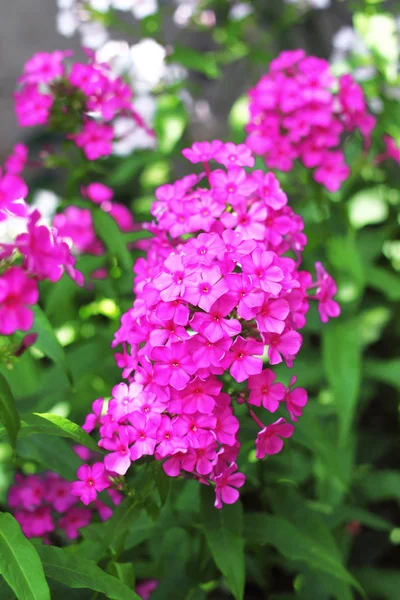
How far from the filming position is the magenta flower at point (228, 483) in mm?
1114

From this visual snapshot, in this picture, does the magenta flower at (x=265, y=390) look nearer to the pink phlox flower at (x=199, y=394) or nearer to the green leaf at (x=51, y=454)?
the pink phlox flower at (x=199, y=394)

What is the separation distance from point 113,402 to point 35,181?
3158 millimetres

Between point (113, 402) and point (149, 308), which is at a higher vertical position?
point (149, 308)

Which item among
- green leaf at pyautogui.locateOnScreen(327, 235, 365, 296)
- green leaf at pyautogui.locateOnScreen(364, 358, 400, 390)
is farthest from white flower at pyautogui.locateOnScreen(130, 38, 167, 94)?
green leaf at pyautogui.locateOnScreen(364, 358, 400, 390)

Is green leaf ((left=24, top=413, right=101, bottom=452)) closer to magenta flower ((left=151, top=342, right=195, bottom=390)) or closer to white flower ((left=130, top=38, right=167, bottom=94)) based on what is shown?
magenta flower ((left=151, top=342, right=195, bottom=390))

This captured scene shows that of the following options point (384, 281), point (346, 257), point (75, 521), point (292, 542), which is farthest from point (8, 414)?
point (384, 281)

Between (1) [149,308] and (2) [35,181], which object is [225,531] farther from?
(2) [35,181]

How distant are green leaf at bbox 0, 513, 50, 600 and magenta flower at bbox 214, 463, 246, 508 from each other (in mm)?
290

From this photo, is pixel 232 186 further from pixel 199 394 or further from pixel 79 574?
pixel 79 574

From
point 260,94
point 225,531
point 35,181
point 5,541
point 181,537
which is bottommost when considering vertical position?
point 35,181

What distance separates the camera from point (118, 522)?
3.90 feet

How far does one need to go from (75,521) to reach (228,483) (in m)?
0.49

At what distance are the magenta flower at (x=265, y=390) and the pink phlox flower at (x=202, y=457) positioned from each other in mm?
95

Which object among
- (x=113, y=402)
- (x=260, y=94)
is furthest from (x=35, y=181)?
(x=113, y=402)
